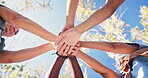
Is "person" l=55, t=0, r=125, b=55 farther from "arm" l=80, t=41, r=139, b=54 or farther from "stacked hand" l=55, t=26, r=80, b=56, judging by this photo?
"arm" l=80, t=41, r=139, b=54

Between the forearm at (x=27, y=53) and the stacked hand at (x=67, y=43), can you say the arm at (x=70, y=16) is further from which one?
the forearm at (x=27, y=53)

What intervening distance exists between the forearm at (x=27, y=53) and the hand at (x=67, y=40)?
0.18 m

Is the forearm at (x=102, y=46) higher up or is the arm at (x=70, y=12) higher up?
the arm at (x=70, y=12)

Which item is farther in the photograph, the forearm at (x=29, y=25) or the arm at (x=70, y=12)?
the arm at (x=70, y=12)

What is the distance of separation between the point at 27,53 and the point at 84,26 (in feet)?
3.22

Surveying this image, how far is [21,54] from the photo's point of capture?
274 centimetres

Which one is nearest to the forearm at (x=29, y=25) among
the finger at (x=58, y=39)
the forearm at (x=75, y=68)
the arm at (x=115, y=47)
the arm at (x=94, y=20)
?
the finger at (x=58, y=39)

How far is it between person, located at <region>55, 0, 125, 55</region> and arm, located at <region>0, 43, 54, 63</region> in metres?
0.23

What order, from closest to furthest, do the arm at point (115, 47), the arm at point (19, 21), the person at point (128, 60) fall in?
the person at point (128, 60) → the arm at point (115, 47) → the arm at point (19, 21)

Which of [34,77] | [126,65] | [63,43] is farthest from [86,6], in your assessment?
[126,65]

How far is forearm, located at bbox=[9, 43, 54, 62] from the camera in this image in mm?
2699

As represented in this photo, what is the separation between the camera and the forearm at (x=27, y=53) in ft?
8.85

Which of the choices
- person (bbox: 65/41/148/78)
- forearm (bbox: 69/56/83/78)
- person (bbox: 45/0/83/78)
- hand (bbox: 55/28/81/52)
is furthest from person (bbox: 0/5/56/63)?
person (bbox: 65/41/148/78)

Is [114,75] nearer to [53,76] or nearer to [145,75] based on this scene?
[145,75]
